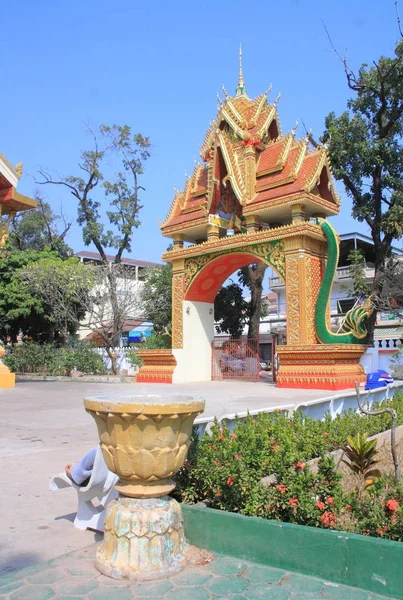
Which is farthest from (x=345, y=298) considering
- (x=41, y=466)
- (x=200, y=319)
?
(x=41, y=466)

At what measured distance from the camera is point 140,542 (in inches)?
112

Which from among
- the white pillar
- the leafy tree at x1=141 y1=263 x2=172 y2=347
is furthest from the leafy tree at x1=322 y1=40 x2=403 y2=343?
the leafy tree at x1=141 y1=263 x2=172 y2=347

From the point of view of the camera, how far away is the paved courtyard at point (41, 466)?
134 inches

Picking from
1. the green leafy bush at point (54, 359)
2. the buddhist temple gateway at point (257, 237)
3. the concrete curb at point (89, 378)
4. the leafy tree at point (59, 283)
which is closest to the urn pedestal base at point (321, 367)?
the buddhist temple gateway at point (257, 237)

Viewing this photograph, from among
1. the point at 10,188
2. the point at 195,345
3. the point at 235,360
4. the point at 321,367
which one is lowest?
the point at 321,367

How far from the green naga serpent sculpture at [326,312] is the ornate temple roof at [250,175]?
132 cm

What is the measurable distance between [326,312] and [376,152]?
574 cm

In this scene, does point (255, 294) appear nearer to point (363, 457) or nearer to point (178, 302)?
point (178, 302)

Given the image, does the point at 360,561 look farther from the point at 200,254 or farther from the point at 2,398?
Result: the point at 200,254

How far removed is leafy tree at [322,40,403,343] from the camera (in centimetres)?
1656

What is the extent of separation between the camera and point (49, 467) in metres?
5.37

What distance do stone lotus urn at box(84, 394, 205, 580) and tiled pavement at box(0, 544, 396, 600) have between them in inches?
3.7

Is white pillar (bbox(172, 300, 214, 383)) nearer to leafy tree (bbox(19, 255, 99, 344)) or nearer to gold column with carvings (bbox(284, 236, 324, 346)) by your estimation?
gold column with carvings (bbox(284, 236, 324, 346))

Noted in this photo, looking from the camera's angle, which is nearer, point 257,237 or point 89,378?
point 257,237
